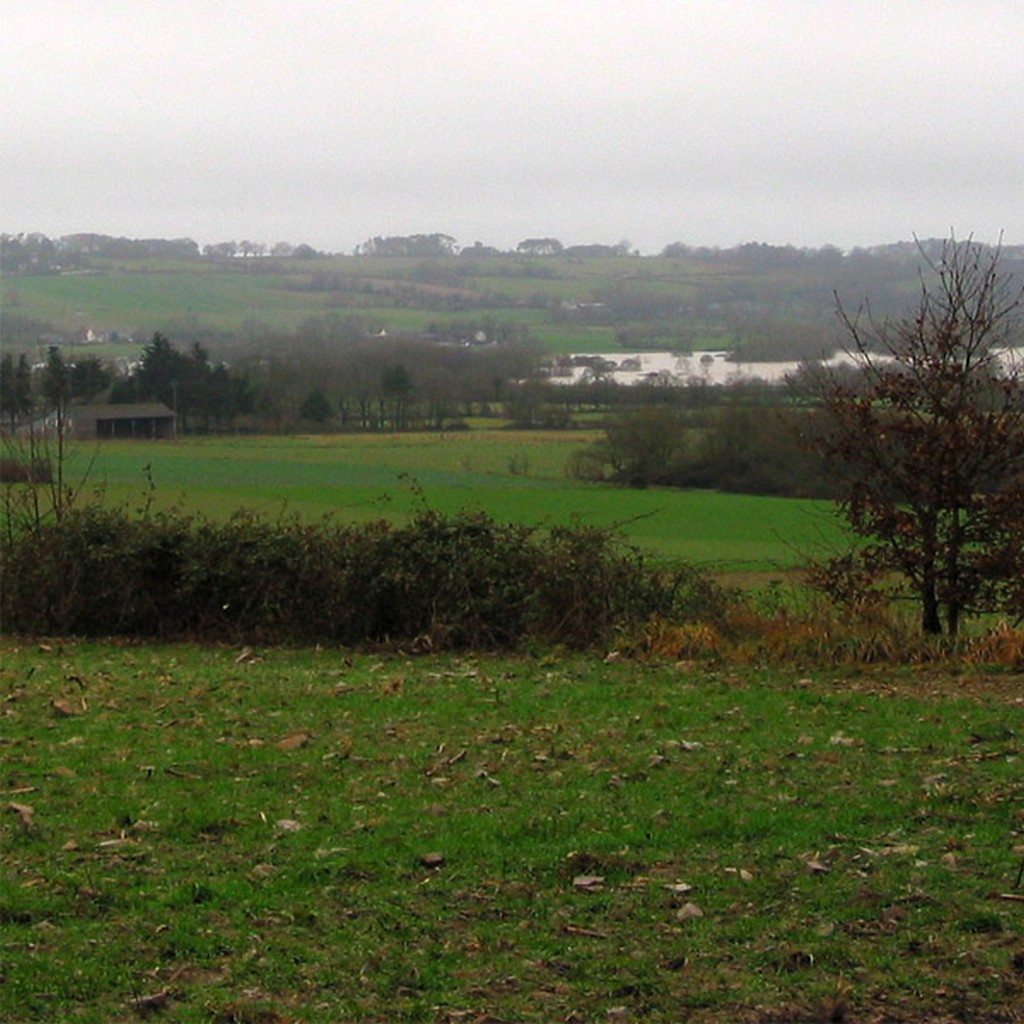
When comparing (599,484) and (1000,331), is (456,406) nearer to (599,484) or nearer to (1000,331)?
(599,484)

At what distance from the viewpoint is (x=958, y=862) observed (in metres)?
6.51

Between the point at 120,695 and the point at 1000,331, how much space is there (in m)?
10.7

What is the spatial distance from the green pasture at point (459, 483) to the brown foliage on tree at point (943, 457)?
12398 millimetres

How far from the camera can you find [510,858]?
6.63m

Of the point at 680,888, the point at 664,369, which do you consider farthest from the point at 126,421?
the point at 680,888

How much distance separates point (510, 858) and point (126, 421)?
104 feet

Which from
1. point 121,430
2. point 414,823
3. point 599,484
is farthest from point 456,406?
point 414,823

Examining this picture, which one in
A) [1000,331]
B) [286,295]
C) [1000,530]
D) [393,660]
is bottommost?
[393,660]

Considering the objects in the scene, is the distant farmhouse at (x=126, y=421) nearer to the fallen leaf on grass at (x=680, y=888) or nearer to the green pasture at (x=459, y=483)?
the green pasture at (x=459, y=483)

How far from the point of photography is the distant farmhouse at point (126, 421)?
31.7 m

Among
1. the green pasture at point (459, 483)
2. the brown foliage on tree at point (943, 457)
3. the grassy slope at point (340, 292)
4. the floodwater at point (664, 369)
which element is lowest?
the green pasture at point (459, 483)

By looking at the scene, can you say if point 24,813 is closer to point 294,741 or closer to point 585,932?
point 294,741

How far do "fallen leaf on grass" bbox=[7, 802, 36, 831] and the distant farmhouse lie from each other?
21.5 meters

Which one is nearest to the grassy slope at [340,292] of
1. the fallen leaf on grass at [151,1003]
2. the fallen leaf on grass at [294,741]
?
the fallen leaf on grass at [294,741]
